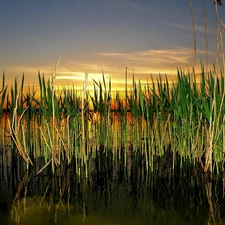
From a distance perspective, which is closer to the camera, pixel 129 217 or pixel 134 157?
pixel 129 217

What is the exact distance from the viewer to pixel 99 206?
4039mm

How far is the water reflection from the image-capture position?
365 cm

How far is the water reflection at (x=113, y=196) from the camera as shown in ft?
12.0

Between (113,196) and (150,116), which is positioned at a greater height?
(150,116)

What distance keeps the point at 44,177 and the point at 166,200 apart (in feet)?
7.78

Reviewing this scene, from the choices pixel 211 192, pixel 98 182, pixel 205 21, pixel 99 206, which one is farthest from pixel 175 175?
pixel 205 21

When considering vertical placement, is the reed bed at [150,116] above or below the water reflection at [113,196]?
above

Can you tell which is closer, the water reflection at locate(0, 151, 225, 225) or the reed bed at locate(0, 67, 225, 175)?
the water reflection at locate(0, 151, 225, 225)

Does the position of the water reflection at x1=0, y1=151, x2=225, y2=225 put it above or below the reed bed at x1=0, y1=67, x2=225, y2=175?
below

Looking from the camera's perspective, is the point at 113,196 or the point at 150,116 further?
the point at 150,116

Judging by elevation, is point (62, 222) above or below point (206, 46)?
below

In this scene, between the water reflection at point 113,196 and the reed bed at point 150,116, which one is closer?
the water reflection at point 113,196

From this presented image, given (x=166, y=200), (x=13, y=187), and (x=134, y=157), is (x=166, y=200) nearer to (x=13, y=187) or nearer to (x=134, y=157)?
(x=13, y=187)

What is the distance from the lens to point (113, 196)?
14.6ft
